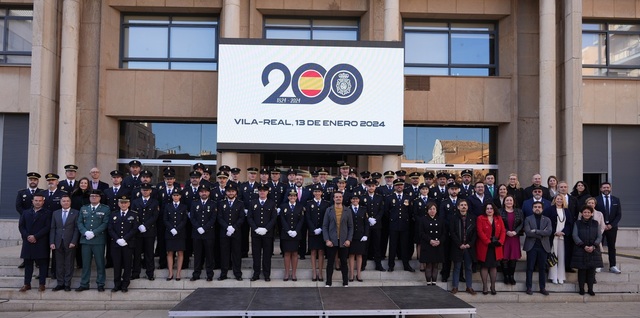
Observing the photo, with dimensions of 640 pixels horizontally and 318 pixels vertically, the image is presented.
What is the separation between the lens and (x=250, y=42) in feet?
50.1

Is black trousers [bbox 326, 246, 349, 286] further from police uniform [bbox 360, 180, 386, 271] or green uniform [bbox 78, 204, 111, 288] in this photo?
green uniform [bbox 78, 204, 111, 288]

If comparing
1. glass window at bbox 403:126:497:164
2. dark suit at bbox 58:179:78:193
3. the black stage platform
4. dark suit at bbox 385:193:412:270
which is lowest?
the black stage platform

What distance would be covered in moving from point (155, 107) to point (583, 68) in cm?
1478

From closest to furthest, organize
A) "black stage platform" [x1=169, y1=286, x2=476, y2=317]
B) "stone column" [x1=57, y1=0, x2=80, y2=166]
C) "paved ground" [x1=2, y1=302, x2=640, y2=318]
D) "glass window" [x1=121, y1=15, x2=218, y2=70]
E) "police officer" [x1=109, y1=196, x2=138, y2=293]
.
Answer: "black stage platform" [x1=169, y1=286, x2=476, y2=317], "paved ground" [x1=2, y1=302, x2=640, y2=318], "police officer" [x1=109, y1=196, x2=138, y2=293], "stone column" [x1=57, y1=0, x2=80, y2=166], "glass window" [x1=121, y1=15, x2=218, y2=70]

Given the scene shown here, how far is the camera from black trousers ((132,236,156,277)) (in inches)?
418

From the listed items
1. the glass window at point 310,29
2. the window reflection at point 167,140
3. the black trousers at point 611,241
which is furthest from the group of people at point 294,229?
the glass window at point 310,29

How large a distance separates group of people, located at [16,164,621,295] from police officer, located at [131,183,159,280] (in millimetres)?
21

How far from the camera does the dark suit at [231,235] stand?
10.7m

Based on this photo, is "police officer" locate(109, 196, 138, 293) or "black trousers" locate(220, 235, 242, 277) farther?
"black trousers" locate(220, 235, 242, 277)

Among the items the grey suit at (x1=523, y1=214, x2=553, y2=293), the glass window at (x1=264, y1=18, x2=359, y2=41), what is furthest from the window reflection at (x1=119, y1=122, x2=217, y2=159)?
the grey suit at (x1=523, y1=214, x2=553, y2=293)

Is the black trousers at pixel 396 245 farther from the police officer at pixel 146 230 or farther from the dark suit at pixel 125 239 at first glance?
the dark suit at pixel 125 239

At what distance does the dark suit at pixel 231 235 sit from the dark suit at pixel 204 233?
17 centimetres

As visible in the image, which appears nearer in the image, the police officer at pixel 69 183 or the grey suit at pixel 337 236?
the grey suit at pixel 337 236

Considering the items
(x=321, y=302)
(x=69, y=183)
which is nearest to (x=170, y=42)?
(x=69, y=183)
